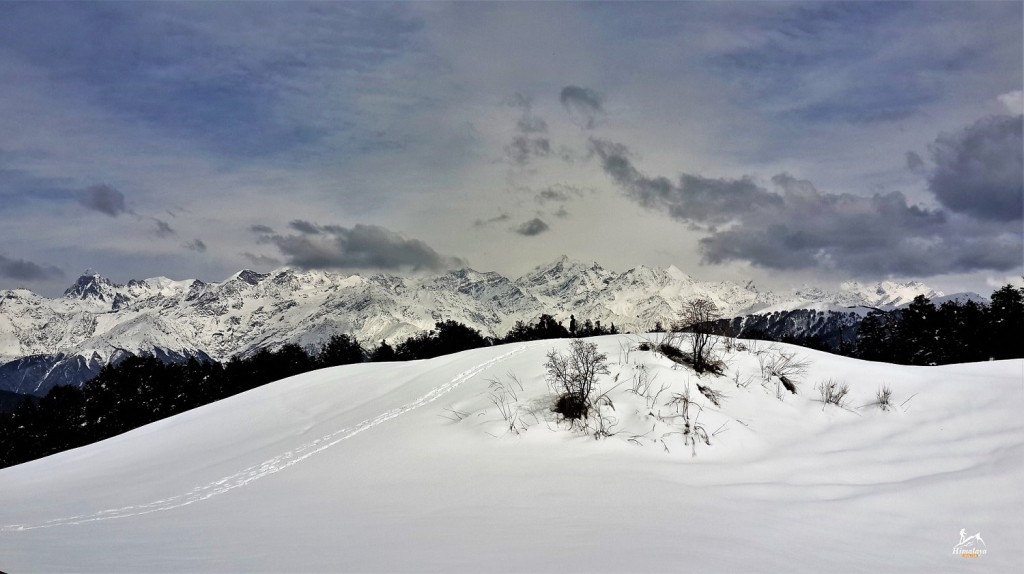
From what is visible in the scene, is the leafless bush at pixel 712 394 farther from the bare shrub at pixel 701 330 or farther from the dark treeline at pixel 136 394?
the dark treeline at pixel 136 394

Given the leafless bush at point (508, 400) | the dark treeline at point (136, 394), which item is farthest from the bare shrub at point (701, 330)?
the dark treeline at point (136, 394)

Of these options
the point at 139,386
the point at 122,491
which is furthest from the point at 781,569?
the point at 139,386

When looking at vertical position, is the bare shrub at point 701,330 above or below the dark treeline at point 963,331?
above

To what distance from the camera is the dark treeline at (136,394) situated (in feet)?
209

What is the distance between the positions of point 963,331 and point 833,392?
143 ft

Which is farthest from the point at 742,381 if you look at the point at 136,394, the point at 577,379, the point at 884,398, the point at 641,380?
the point at 136,394

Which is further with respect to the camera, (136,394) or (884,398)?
(136,394)

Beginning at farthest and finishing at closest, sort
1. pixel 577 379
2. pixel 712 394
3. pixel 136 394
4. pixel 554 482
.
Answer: pixel 136 394
pixel 712 394
pixel 577 379
pixel 554 482

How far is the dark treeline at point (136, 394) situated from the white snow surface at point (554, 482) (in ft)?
134

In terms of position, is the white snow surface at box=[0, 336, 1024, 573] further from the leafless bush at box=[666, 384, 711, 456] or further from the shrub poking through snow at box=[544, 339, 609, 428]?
the shrub poking through snow at box=[544, 339, 609, 428]

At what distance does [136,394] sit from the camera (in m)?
64.3

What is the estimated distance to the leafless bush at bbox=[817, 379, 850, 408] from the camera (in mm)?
17250

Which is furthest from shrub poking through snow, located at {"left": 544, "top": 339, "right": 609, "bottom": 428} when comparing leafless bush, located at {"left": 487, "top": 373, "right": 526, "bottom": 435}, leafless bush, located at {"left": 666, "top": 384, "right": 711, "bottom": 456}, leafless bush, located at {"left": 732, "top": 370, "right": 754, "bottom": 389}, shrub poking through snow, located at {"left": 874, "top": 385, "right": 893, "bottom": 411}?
shrub poking through snow, located at {"left": 874, "top": 385, "right": 893, "bottom": 411}

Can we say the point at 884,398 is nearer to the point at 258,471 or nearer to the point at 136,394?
the point at 258,471
